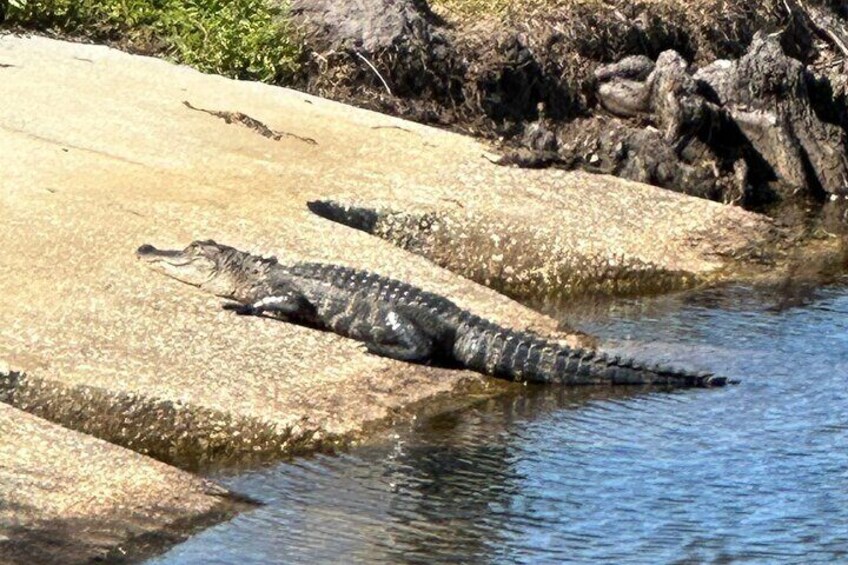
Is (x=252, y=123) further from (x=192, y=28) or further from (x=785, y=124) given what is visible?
(x=785, y=124)

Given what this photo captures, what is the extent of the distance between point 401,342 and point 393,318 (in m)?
0.14

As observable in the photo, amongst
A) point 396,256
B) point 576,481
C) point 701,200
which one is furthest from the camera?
point 701,200

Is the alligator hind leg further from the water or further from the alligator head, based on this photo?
the alligator head

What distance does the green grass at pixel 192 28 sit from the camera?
13102mm

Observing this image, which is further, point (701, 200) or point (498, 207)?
point (701, 200)

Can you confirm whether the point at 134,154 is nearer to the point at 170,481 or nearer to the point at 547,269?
the point at 547,269

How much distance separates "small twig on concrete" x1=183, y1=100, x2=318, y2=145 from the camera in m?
11.5

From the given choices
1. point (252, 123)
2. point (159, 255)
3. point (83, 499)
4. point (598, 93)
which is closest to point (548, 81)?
point (598, 93)

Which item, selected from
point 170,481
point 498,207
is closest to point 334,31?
point 498,207

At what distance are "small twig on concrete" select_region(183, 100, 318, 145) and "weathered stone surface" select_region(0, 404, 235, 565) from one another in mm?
4561

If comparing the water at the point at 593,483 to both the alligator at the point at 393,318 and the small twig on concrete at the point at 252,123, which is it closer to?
the alligator at the point at 393,318

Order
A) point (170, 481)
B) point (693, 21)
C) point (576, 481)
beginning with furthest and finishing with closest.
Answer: point (693, 21) → point (576, 481) → point (170, 481)

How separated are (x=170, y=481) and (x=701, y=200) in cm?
595

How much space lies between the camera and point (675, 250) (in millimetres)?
11078
